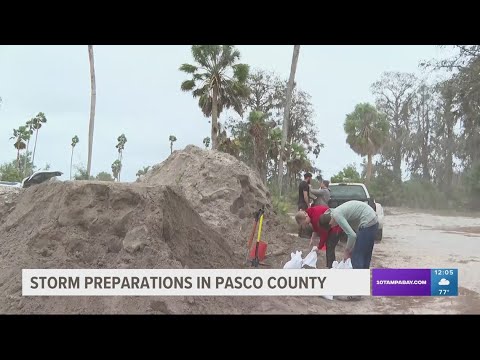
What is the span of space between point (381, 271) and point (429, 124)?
1000 inches

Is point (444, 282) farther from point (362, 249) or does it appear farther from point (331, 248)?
point (331, 248)

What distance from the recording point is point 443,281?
4.77 meters

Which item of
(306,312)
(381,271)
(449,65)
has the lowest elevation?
(306,312)

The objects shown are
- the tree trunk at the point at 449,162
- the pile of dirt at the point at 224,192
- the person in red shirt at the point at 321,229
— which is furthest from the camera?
the tree trunk at the point at 449,162

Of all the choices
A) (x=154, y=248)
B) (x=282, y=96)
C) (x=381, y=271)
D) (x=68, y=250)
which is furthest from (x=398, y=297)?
(x=282, y=96)

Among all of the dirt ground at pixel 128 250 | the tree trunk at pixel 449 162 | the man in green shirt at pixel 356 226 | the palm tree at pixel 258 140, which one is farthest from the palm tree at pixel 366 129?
the man in green shirt at pixel 356 226

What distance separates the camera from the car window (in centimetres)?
1057

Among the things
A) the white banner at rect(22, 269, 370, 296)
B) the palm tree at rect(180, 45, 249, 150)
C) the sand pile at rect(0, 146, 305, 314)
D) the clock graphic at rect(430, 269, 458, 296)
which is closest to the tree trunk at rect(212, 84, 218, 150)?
the palm tree at rect(180, 45, 249, 150)

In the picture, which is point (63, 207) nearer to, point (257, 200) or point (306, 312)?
point (306, 312)

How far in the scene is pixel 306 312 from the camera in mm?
5238

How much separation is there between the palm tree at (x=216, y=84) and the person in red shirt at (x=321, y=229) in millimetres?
12603

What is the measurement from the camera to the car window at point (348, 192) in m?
10.6

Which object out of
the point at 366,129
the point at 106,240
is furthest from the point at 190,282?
the point at 366,129

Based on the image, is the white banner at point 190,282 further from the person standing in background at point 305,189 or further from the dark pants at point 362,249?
the person standing in background at point 305,189
